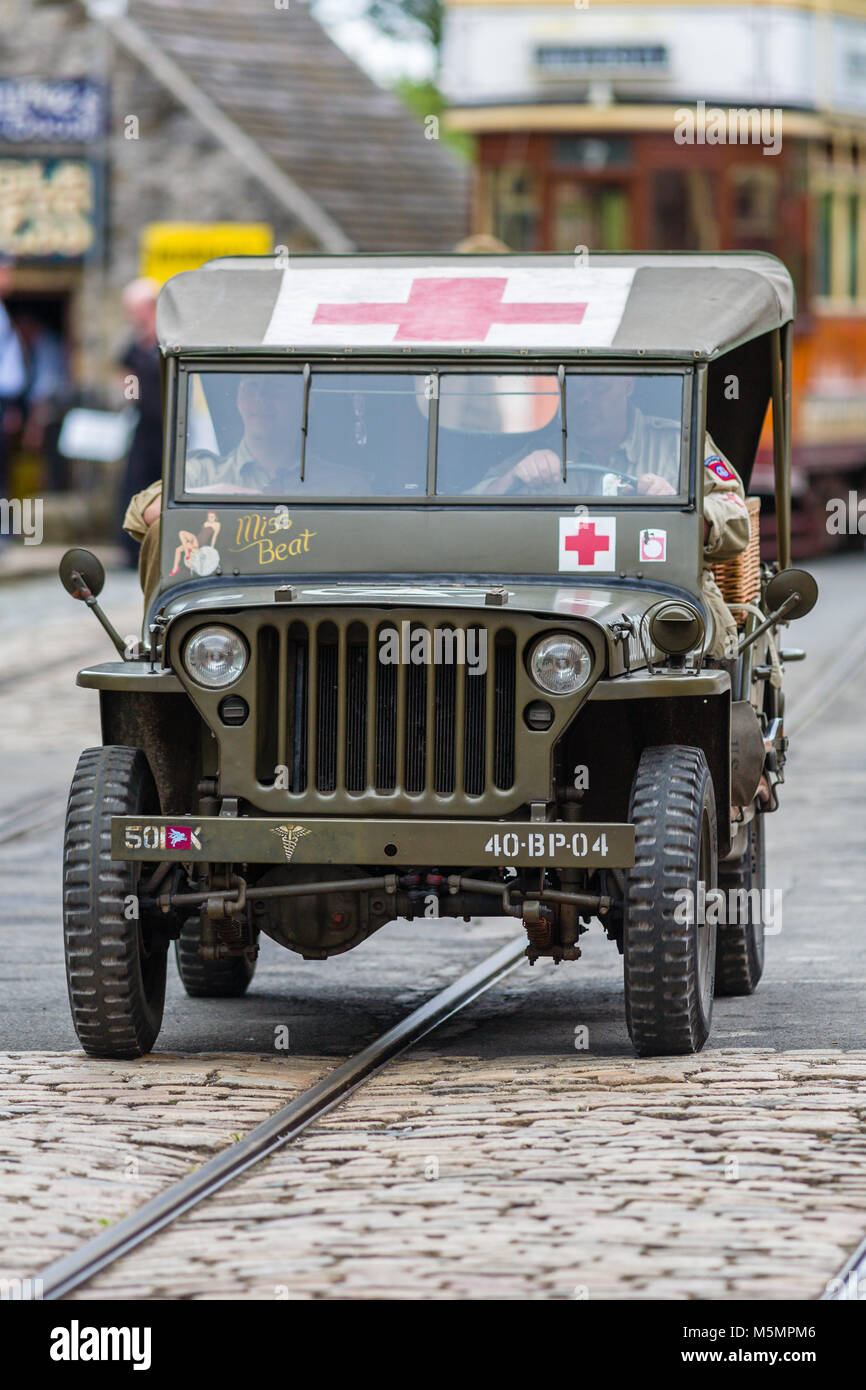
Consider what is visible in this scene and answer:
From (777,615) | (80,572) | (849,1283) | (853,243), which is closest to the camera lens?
(849,1283)

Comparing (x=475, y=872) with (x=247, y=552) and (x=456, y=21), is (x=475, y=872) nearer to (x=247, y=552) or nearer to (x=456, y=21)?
(x=247, y=552)

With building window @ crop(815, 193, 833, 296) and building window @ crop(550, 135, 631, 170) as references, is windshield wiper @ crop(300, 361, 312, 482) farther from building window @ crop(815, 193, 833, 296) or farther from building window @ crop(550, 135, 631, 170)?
building window @ crop(815, 193, 833, 296)

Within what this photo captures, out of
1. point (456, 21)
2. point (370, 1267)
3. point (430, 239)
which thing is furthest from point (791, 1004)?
point (430, 239)

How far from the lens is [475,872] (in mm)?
7871

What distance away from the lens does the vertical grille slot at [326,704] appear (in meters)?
7.67

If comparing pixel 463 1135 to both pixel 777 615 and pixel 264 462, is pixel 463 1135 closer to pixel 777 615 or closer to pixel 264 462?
pixel 777 615

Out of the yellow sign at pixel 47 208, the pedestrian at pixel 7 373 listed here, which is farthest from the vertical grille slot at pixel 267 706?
the yellow sign at pixel 47 208

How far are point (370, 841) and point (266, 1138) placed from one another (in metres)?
0.96

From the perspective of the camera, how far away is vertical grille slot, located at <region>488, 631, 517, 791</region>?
7.59 m

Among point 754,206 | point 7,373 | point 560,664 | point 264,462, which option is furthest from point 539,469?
point 754,206

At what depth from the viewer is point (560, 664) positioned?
756 centimetres

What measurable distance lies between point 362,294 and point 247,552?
1.04 m

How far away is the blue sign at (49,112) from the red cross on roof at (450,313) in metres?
22.7

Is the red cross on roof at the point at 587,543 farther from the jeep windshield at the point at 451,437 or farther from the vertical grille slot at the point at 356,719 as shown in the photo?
the vertical grille slot at the point at 356,719
